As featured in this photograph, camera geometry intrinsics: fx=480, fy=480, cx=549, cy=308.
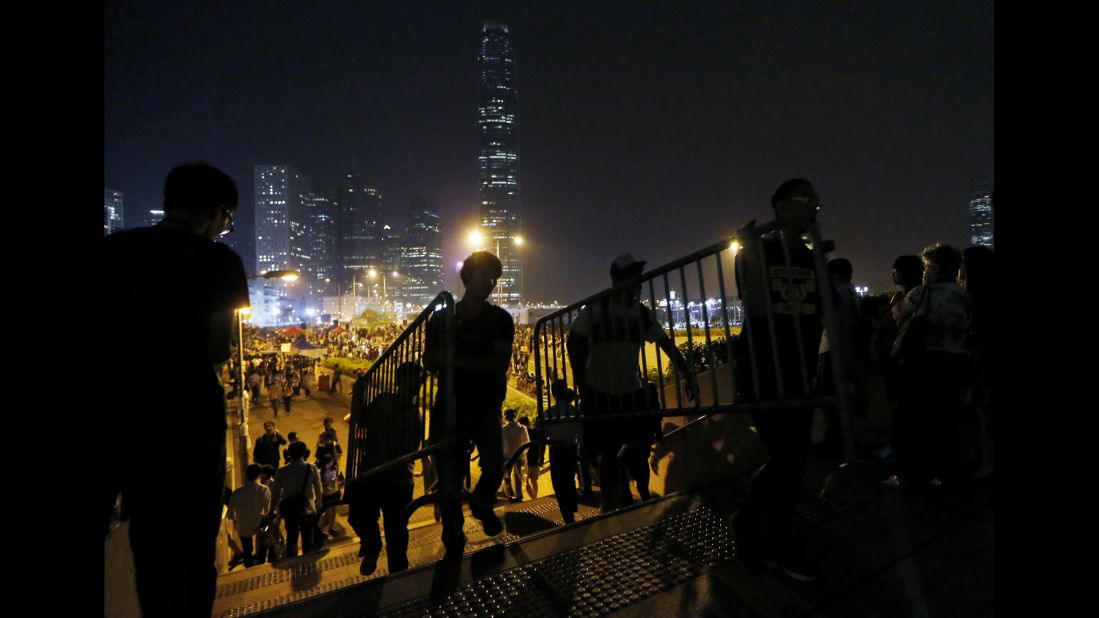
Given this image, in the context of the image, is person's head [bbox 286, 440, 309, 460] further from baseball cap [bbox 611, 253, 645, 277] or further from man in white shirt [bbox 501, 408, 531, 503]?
baseball cap [bbox 611, 253, 645, 277]

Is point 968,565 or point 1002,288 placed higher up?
point 1002,288

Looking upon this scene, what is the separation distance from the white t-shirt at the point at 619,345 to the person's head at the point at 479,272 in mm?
914

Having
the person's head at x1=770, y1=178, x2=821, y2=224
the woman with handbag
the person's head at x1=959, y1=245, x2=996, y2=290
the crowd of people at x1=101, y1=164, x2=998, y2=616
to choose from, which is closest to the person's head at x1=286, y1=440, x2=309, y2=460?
the crowd of people at x1=101, y1=164, x2=998, y2=616

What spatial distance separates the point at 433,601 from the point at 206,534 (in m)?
1.09

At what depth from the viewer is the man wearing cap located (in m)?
3.70

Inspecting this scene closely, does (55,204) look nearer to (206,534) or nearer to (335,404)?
(206,534)

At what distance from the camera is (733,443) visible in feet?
15.6

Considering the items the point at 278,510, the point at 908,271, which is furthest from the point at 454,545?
the point at 278,510

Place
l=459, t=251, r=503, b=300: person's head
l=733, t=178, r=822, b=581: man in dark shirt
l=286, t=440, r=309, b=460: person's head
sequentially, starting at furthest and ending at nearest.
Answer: l=286, t=440, r=309, b=460: person's head → l=459, t=251, r=503, b=300: person's head → l=733, t=178, r=822, b=581: man in dark shirt

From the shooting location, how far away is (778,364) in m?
2.39

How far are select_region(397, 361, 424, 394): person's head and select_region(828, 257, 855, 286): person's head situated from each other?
4011 mm

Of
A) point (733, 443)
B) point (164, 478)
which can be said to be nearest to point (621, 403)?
point (733, 443)

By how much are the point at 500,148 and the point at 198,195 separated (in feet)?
566

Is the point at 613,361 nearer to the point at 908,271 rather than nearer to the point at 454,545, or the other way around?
the point at 454,545
